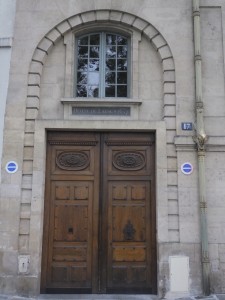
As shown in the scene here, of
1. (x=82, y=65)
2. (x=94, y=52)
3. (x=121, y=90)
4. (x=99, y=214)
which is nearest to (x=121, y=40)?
(x=94, y=52)

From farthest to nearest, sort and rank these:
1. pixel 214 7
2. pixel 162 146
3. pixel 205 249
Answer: pixel 214 7 → pixel 162 146 → pixel 205 249

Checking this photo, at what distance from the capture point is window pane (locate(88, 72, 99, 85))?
995 cm

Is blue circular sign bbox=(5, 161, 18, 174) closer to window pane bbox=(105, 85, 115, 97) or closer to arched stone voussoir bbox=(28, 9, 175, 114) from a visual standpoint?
arched stone voussoir bbox=(28, 9, 175, 114)

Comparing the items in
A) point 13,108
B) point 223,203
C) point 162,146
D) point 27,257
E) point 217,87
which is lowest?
point 27,257

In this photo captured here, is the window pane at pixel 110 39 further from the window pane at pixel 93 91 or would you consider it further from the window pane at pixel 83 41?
the window pane at pixel 93 91

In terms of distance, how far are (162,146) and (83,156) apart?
1913mm

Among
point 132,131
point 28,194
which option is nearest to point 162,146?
point 132,131

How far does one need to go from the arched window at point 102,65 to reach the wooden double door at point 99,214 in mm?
1144

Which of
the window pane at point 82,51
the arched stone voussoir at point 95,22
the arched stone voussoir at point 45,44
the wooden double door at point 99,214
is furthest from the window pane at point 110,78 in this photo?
the arched stone voussoir at point 45,44

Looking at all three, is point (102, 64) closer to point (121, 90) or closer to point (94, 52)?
point (94, 52)

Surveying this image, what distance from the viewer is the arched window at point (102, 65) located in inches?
390

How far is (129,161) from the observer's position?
952 centimetres

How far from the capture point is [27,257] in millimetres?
8711

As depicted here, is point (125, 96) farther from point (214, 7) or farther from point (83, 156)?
point (214, 7)
